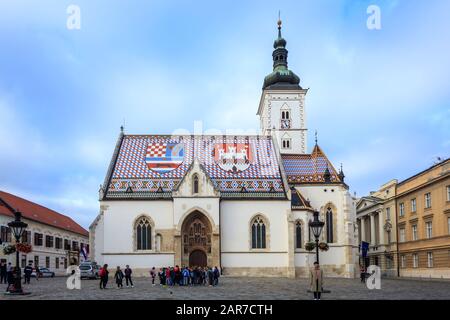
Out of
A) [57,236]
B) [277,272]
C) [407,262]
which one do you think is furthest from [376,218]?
[57,236]

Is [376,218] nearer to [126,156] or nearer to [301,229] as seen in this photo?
[301,229]

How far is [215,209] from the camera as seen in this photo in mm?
48500

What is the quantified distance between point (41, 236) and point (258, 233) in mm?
30425

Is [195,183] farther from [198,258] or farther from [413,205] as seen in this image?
[413,205]

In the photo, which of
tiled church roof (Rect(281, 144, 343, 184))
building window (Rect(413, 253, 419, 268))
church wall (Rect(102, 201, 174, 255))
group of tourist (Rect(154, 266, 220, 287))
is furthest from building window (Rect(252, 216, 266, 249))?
building window (Rect(413, 253, 419, 268))

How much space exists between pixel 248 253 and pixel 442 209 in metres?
17.8

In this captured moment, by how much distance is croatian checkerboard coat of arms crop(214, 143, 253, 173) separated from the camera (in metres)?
53.2

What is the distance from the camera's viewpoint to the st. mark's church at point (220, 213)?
4856 centimetres

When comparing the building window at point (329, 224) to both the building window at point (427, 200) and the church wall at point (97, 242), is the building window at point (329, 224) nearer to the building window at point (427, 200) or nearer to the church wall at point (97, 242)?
the building window at point (427, 200)

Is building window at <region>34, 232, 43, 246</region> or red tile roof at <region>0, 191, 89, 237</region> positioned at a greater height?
red tile roof at <region>0, 191, 89, 237</region>

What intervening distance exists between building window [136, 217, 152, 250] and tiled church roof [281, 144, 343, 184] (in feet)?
49.4

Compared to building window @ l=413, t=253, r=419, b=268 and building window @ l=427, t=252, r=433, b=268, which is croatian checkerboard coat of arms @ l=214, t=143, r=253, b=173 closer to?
building window @ l=427, t=252, r=433, b=268

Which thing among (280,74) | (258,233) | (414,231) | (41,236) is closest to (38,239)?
(41,236)

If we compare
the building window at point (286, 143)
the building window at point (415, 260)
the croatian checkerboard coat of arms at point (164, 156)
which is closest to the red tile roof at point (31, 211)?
the croatian checkerboard coat of arms at point (164, 156)
